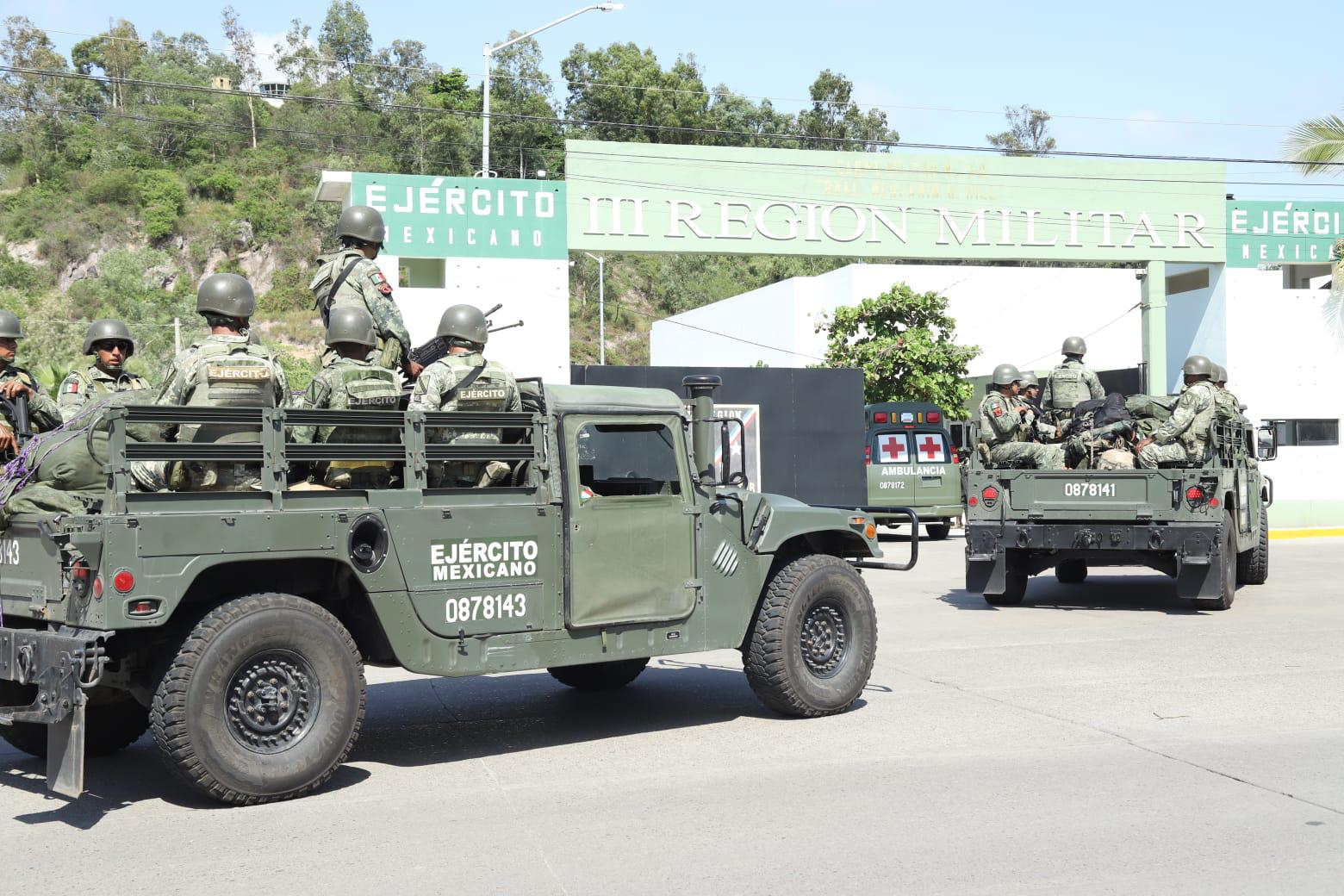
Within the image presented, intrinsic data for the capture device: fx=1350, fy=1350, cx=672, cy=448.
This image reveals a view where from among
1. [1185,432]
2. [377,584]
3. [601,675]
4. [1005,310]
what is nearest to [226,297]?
[377,584]

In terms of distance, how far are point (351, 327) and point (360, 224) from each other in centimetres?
103

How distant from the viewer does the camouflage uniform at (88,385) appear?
8602mm

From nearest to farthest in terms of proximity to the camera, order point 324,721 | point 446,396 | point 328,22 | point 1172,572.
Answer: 1. point 324,721
2. point 446,396
3. point 1172,572
4. point 328,22

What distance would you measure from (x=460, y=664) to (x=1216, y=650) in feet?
21.6

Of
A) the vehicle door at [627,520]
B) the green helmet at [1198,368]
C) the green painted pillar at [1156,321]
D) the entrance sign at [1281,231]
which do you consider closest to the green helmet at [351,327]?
the vehicle door at [627,520]

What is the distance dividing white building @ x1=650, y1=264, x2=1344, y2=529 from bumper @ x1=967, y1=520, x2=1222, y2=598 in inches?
561

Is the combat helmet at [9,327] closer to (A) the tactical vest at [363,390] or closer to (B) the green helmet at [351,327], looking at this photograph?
(B) the green helmet at [351,327]

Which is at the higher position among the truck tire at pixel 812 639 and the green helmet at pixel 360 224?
the green helmet at pixel 360 224

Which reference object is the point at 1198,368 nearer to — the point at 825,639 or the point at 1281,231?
the point at 825,639

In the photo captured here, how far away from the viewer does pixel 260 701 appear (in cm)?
599

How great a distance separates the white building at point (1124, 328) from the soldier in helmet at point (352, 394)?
890 inches

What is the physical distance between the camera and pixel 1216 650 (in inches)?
413

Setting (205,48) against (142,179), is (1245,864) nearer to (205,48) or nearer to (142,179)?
(142,179)

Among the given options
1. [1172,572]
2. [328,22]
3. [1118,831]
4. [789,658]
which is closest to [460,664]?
[789,658]
